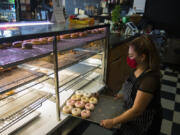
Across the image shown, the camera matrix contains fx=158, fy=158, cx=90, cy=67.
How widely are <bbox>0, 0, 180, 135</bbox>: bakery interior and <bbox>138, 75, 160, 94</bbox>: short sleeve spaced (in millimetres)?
471

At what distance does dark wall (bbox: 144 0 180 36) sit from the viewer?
14.8ft

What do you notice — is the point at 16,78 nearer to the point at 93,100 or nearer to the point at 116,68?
the point at 93,100

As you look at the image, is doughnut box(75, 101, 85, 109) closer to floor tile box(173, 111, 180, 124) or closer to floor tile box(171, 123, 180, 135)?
floor tile box(171, 123, 180, 135)

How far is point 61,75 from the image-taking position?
1907 millimetres

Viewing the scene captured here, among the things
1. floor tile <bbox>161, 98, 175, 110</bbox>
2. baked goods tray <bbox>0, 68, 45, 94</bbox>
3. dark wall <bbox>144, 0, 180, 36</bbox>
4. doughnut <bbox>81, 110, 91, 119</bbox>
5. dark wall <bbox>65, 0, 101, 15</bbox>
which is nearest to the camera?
baked goods tray <bbox>0, 68, 45, 94</bbox>

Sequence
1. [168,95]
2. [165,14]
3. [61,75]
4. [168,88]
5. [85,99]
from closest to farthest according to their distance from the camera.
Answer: [85,99] < [61,75] < [168,95] < [168,88] < [165,14]

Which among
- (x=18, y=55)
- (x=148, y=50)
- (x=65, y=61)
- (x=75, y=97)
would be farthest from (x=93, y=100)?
(x=18, y=55)

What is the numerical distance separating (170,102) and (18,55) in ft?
8.62

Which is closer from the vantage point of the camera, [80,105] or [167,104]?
[80,105]

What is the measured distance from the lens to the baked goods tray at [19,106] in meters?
1.20

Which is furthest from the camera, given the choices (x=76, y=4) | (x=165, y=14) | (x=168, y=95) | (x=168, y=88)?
(x=76, y=4)

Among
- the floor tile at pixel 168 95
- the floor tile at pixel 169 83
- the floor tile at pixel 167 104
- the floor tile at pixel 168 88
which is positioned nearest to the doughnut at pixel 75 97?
the floor tile at pixel 167 104

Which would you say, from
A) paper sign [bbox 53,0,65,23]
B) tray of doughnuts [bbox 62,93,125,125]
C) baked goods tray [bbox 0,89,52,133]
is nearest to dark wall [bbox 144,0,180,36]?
paper sign [bbox 53,0,65,23]

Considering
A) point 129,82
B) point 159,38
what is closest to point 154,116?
point 129,82
